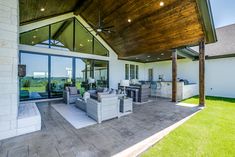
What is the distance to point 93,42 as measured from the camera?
9.55m

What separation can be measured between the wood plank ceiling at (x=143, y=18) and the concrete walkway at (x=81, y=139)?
4.40 meters

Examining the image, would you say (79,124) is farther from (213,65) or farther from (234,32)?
(234,32)

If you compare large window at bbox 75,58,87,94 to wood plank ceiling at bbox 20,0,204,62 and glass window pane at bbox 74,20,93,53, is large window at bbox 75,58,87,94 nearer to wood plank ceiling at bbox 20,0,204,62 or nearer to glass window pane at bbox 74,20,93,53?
glass window pane at bbox 74,20,93,53

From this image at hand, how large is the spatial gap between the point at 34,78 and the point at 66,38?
3215 millimetres

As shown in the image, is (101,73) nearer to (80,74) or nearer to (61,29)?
(80,74)

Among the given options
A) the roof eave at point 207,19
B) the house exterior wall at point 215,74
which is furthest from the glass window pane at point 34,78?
the house exterior wall at point 215,74

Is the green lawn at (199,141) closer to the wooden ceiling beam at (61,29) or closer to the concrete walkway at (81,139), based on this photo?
the concrete walkway at (81,139)

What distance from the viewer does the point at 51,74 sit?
748 centimetres

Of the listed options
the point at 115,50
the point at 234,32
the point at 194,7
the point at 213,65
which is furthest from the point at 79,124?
the point at 234,32

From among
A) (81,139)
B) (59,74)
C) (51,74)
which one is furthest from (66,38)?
(81,139)

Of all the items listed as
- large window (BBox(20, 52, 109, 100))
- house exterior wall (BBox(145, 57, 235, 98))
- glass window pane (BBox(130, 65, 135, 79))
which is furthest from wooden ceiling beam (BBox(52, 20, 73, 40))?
house exterior wall (BBox(145, 57, 235, 98))

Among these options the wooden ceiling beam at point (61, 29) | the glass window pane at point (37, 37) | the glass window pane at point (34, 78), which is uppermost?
the wooden ceiling beam at point (61, 29)

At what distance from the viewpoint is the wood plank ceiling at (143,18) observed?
5335mm

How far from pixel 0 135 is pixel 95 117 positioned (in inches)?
93.6
